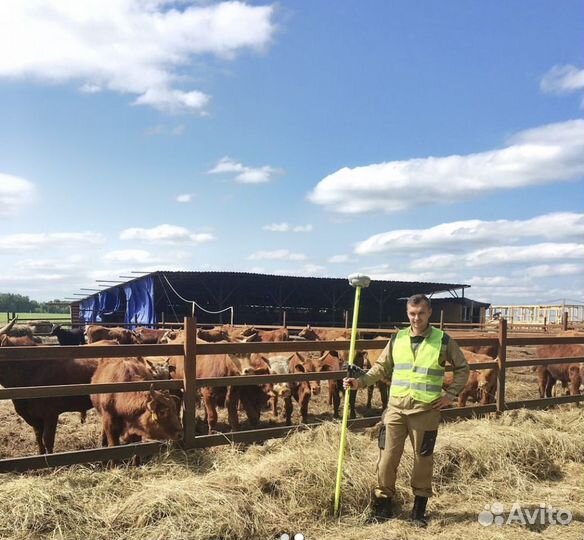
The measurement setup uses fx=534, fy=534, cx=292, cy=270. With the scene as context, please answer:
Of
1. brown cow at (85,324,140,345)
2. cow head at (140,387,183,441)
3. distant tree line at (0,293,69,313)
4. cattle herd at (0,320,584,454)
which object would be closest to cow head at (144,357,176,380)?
cattle herd at (0,320,584,454)

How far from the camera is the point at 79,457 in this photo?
17.2 ft

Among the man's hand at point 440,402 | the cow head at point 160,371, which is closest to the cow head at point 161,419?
the cow head at point 160,371

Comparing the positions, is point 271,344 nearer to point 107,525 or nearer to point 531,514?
point 107,525

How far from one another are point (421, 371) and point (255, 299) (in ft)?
107

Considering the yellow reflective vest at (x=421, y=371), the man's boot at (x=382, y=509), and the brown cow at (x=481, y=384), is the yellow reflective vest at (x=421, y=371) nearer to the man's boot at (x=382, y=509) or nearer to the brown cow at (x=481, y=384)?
the man's boot at (x=382, y=509)

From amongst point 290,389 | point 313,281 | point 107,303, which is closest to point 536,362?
point 290,389

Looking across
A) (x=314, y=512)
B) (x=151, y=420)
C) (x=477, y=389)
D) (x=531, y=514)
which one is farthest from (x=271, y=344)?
(x=477, y=389)

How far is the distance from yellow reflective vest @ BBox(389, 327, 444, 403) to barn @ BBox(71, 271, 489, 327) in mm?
22925

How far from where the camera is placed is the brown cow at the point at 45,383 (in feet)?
23.0

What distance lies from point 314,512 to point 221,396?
434 cm

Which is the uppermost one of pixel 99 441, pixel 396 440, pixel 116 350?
pixel 116 350

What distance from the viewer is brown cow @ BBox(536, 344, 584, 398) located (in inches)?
427

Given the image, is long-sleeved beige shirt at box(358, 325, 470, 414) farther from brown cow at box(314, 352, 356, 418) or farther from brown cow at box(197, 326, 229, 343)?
brown cow at box(197, 326, 229, 343)

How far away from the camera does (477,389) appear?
383 inches
